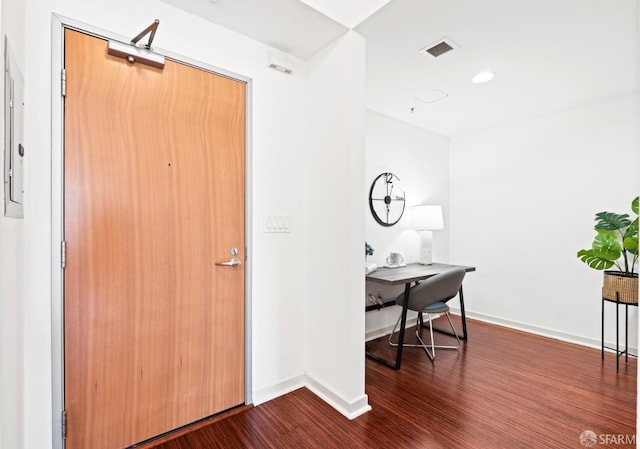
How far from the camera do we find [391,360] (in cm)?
273

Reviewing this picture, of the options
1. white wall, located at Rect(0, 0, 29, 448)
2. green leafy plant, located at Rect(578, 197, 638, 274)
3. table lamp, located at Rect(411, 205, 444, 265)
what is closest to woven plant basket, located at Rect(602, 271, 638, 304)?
green leafy plant, located at Rect(578, 197, 638, 274)

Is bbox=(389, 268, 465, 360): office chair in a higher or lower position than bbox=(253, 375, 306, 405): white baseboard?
higher

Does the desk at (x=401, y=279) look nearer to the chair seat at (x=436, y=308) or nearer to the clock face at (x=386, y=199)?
the chair seat at (x=436, y=308)

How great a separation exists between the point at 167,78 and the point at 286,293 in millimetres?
1518

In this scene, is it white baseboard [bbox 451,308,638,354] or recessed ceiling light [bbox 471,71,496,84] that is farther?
white baseboard [bbox 451,308,638,354]

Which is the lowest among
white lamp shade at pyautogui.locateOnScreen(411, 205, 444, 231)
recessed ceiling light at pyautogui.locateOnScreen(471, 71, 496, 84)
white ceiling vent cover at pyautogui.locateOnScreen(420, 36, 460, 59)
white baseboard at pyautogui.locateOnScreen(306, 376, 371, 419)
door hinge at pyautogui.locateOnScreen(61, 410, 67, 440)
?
white baseboard at pyautogui.locateOnScreen(306, 376, 371, 419)

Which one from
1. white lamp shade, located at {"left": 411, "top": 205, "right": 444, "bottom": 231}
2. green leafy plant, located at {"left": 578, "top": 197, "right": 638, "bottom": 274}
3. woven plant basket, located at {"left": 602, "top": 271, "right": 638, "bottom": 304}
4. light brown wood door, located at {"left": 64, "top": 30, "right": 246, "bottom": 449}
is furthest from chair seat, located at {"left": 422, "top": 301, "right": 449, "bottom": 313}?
light brown wood door, located at {"left": 64, "top": 30, "right": 246, "bottom": 449}

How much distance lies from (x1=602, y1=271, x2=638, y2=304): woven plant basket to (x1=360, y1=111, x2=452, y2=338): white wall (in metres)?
1.68

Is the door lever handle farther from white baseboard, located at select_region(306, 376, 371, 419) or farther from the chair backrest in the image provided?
the chair backrest

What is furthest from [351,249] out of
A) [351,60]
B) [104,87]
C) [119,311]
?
[104,87]

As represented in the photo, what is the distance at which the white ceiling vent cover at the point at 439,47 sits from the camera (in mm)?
2096

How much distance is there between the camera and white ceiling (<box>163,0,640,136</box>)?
5.83 feet

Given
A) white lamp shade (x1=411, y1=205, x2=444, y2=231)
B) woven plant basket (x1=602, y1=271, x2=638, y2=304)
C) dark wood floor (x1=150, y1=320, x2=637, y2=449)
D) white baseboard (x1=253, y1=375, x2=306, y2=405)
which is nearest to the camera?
dark wood floor (x1=150, y1=320, x2=637, y2=449)

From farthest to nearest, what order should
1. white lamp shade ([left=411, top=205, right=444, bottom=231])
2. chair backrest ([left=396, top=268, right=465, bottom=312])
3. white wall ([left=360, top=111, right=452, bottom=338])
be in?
white lamp shade ([left=411, top=205, right=444, bottom=231]) < white wall ([left=360, top=111, right=452, bottom=338]) < chair backrest ([left=396, top=268, right=465, bottom=312])
